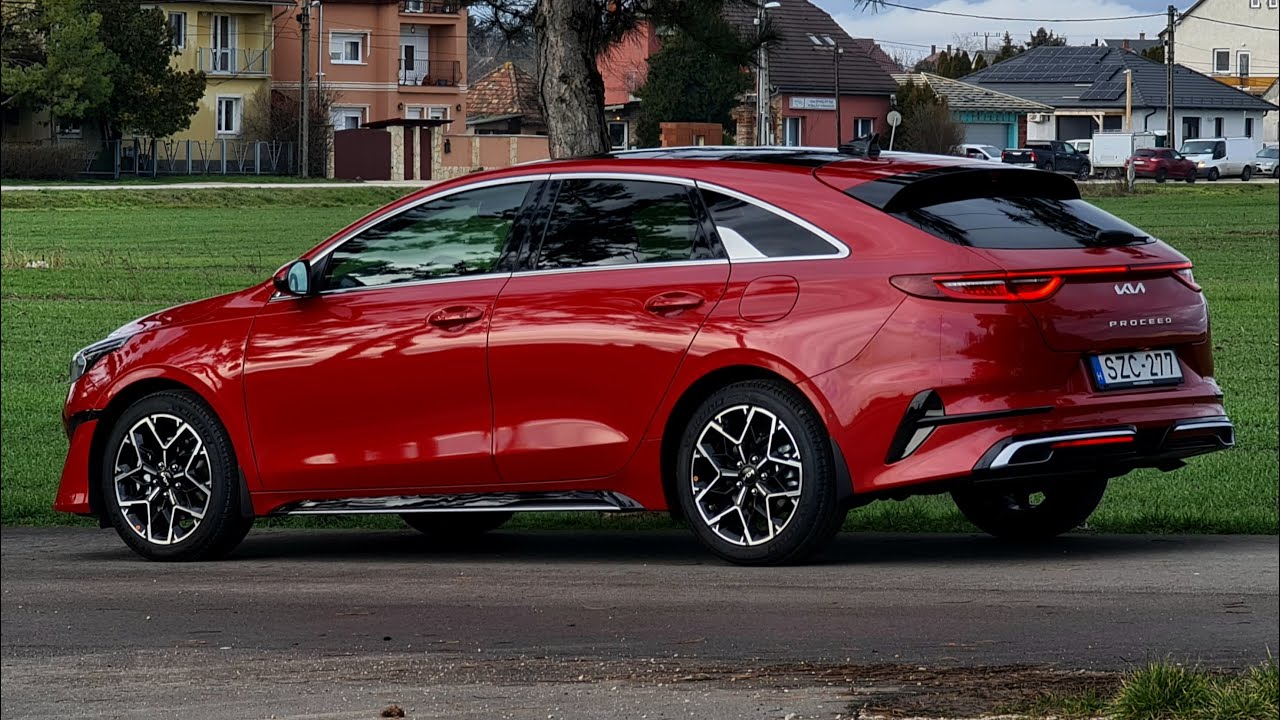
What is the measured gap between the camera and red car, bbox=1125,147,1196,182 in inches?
674

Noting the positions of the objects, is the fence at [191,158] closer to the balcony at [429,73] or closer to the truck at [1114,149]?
the balcony at [429,73]

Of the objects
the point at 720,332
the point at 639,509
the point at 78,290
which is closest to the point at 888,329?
the point at 720,332

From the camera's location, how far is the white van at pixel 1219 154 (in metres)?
17.0

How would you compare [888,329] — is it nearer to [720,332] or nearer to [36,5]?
[720,332]

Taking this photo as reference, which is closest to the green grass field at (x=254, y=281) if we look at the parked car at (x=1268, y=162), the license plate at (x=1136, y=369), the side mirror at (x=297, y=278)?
the parked car at (x=1268, y=162)

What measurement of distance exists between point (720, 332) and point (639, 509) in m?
0.84

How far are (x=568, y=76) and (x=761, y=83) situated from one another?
2.65 m

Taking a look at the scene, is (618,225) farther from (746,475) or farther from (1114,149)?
(1114,149)

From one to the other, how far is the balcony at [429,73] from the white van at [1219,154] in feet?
22.7

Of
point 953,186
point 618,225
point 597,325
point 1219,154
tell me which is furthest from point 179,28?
point 953,186

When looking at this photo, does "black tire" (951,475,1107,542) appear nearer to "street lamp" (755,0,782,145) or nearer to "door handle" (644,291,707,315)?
"door handle" (644,291,707,315)

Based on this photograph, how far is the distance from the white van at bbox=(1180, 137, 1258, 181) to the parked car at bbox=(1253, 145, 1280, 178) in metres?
0.06

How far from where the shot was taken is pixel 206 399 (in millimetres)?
9203

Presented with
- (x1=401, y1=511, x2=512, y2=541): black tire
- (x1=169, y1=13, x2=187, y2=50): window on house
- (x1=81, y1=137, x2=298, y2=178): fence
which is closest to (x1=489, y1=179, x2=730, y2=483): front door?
(x1=401, y1=511, x2=512, y2=541): black tire
